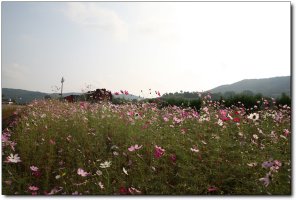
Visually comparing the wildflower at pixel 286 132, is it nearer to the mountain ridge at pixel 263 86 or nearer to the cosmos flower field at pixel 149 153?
the cosmos flower field at pixel 149 153

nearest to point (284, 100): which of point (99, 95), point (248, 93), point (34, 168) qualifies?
point (248, 93)

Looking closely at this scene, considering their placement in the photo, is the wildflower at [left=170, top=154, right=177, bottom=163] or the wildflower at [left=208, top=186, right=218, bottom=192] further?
the wildflower at [left=170, top=154, right=177, bottom=163]

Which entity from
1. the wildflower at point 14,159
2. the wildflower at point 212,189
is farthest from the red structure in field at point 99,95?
the wildflower at point 212,189

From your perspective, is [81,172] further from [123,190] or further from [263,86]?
[263,86]

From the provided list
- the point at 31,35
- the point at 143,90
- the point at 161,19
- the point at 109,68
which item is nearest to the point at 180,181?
the point at 143,90

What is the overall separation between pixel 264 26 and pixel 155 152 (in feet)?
5.48

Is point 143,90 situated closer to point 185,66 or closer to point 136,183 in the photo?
point 185,66

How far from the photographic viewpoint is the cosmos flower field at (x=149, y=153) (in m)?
3.06

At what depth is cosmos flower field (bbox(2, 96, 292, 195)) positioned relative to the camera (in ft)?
10.0

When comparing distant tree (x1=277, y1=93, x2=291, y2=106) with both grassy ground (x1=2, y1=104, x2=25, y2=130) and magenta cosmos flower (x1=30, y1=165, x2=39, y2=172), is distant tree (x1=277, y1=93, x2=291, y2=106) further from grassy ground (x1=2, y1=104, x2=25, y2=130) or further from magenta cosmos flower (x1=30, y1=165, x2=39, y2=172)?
grassy ground (x1=2, y1=104, x2=25, y2=130)

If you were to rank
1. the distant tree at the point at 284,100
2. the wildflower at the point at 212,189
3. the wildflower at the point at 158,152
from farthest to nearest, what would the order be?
1. the distant tree at the point at 284,100
2. the wildflower at the point at 158,152
3. the wildflower at the point at 212,189

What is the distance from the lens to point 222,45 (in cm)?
362

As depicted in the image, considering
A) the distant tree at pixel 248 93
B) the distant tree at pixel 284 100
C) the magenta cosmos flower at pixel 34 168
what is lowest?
the magenta cosmos flower at pixel 34 168

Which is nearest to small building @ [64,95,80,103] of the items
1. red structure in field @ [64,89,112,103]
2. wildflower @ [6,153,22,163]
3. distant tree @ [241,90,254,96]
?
red structure in field @ [64,89,112,103]
